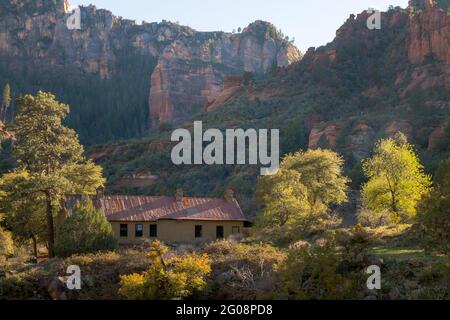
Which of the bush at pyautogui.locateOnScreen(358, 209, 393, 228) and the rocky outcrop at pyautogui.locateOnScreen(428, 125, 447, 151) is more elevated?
the rocky outcrop at pyautogui.locateOnScreen(428, 125, 447, 151)

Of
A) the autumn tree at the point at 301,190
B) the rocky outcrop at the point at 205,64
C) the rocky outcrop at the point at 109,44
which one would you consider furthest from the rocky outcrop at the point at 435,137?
the rocky outcrop at the point at 109,44

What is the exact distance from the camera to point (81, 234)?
36750 mm

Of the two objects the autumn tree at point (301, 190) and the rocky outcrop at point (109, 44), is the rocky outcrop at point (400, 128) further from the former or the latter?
the rocky outcrop at point (109, 44)

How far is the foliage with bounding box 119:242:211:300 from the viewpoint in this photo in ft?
87.3

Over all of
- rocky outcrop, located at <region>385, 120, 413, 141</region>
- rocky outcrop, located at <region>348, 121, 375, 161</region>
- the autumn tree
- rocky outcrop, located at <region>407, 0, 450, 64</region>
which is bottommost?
the autumn tree

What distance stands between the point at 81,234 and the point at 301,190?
714 inches

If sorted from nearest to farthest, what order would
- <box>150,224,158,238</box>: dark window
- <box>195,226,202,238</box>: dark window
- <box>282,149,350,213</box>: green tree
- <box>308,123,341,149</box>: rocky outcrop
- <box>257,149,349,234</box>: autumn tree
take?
<box>150,224,158,238</box>: dark window < <box>257,149,349,234</box>: autumn tree < <box>195,226,202,238</box>: dark window < <box>282,149,350,213</box>: green tree < <box>308,123,341,149</box>: rocky outcrop

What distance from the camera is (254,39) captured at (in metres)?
192

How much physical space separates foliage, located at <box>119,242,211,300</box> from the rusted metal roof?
16369mm

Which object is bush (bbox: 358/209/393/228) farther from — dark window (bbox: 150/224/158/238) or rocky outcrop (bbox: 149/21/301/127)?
rocky outcrop (bbox: 149/21/301/127)

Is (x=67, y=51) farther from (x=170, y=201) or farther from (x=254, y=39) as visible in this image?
(x=170, y=201)

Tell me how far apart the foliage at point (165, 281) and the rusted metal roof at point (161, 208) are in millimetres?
16369

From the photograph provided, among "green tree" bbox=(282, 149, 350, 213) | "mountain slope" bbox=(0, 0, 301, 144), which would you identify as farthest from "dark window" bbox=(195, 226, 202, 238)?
"mountain slope" bbox=(0, 0, 301, 144)

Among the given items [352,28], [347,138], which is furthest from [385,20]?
[347,138]
